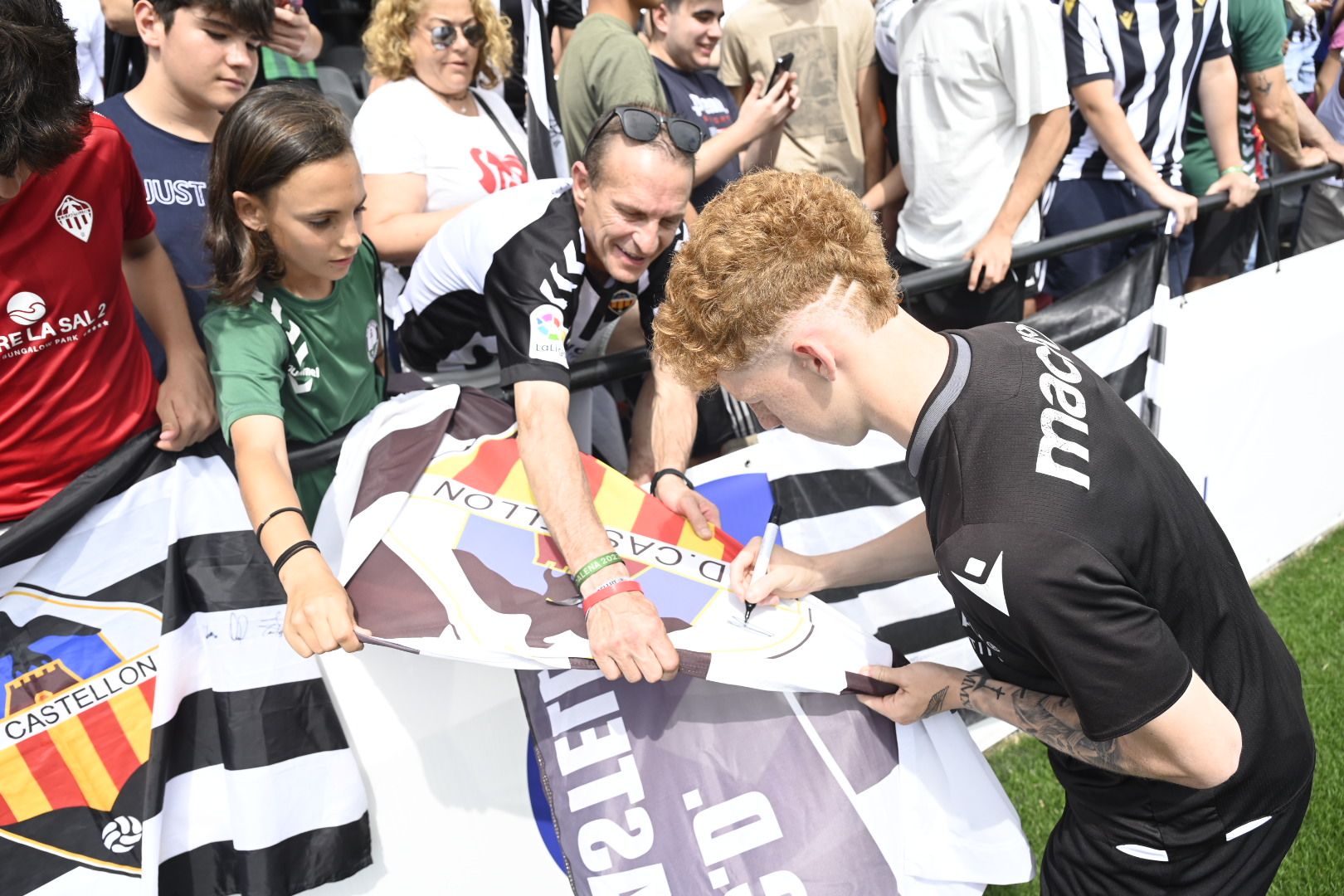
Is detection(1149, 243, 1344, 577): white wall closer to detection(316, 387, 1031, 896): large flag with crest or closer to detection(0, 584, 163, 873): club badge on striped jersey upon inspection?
detection(316, 387, 1031, 896): large flag with crest

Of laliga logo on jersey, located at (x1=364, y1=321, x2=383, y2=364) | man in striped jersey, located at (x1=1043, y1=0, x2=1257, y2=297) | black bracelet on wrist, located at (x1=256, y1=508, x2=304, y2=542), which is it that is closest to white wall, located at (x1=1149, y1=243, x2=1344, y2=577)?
man in striped jersey, located at (x1=1043, y1=0, x2=1257, y2=297)

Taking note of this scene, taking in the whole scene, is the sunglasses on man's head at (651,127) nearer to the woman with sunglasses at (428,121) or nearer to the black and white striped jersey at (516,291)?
the black and white striped jersey at (516,291)

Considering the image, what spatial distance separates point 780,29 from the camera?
13.8 ft

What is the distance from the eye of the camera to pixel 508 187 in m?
3.52

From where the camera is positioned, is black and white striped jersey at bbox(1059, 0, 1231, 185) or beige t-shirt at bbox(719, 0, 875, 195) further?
beige t-shirt at bbox(719, 0, 875, 195)

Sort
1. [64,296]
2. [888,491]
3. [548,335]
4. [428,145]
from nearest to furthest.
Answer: [64,296] → [548,335] → [888,491] → [428,145]

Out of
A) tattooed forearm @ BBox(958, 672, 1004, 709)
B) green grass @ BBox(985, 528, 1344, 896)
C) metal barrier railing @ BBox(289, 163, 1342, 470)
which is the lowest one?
green grass @ BBox(985, 528, 1344, 896)

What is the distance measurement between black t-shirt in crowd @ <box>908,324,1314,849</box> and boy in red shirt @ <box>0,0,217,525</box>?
5.25 ft

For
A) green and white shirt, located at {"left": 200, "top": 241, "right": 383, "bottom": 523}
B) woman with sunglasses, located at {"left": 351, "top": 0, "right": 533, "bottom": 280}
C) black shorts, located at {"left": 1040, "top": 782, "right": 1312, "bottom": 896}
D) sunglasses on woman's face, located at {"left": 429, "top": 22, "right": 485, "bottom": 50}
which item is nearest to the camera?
black shorts, located at {"left": 1040, "top": 782, "right": 1312, "bottom": 896}

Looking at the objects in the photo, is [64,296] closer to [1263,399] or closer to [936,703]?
[936,703]

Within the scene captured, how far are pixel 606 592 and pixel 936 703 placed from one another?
2.20 feet

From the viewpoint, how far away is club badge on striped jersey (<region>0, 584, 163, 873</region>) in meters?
2.07

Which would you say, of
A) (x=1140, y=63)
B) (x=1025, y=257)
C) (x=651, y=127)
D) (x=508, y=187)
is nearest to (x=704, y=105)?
(x=508, y=187)

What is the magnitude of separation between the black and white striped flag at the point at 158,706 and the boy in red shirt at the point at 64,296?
0.31ft
